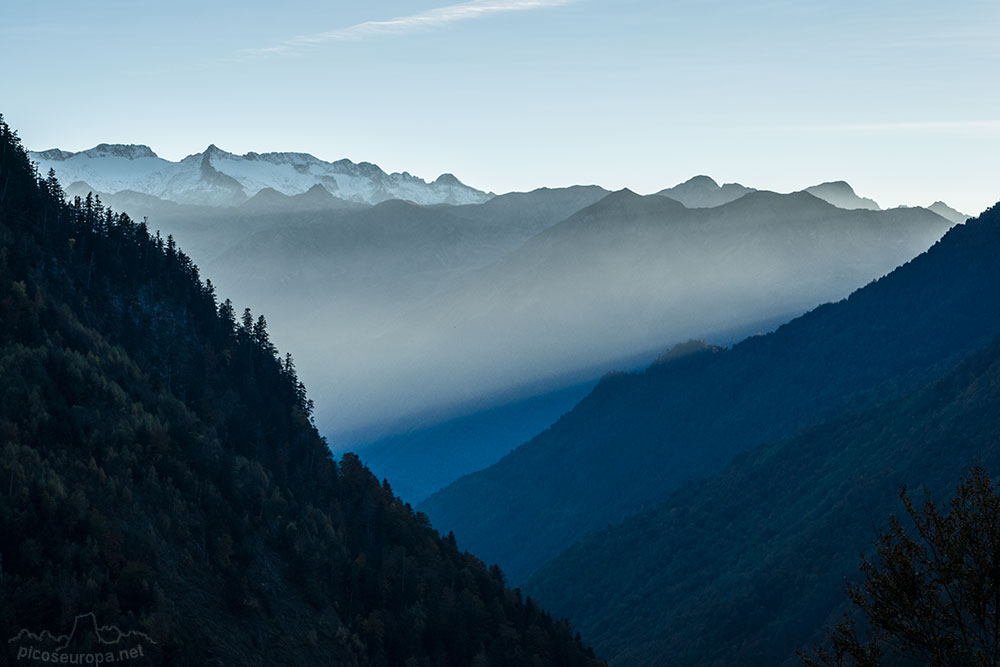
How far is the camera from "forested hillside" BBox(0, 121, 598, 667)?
94.2 metres

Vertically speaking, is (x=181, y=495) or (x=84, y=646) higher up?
(x=181, y=495)

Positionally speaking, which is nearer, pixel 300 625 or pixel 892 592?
pixel 892 592

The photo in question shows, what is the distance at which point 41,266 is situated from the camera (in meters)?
129

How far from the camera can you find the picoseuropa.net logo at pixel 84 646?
81312 millimetres

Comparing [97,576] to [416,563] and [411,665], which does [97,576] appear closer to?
[411,665]

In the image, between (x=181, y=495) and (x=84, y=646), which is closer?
(x=84, y=646)

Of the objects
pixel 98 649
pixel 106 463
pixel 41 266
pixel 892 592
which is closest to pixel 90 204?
pixel 41 266

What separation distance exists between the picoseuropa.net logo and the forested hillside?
3.77 feet

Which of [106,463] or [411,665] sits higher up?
[106,463]

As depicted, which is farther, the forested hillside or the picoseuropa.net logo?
the forested hillside

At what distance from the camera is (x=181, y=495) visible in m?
114

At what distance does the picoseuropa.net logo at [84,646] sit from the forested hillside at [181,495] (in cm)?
115

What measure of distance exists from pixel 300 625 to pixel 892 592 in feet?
296

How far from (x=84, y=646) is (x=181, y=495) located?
2968 cm
